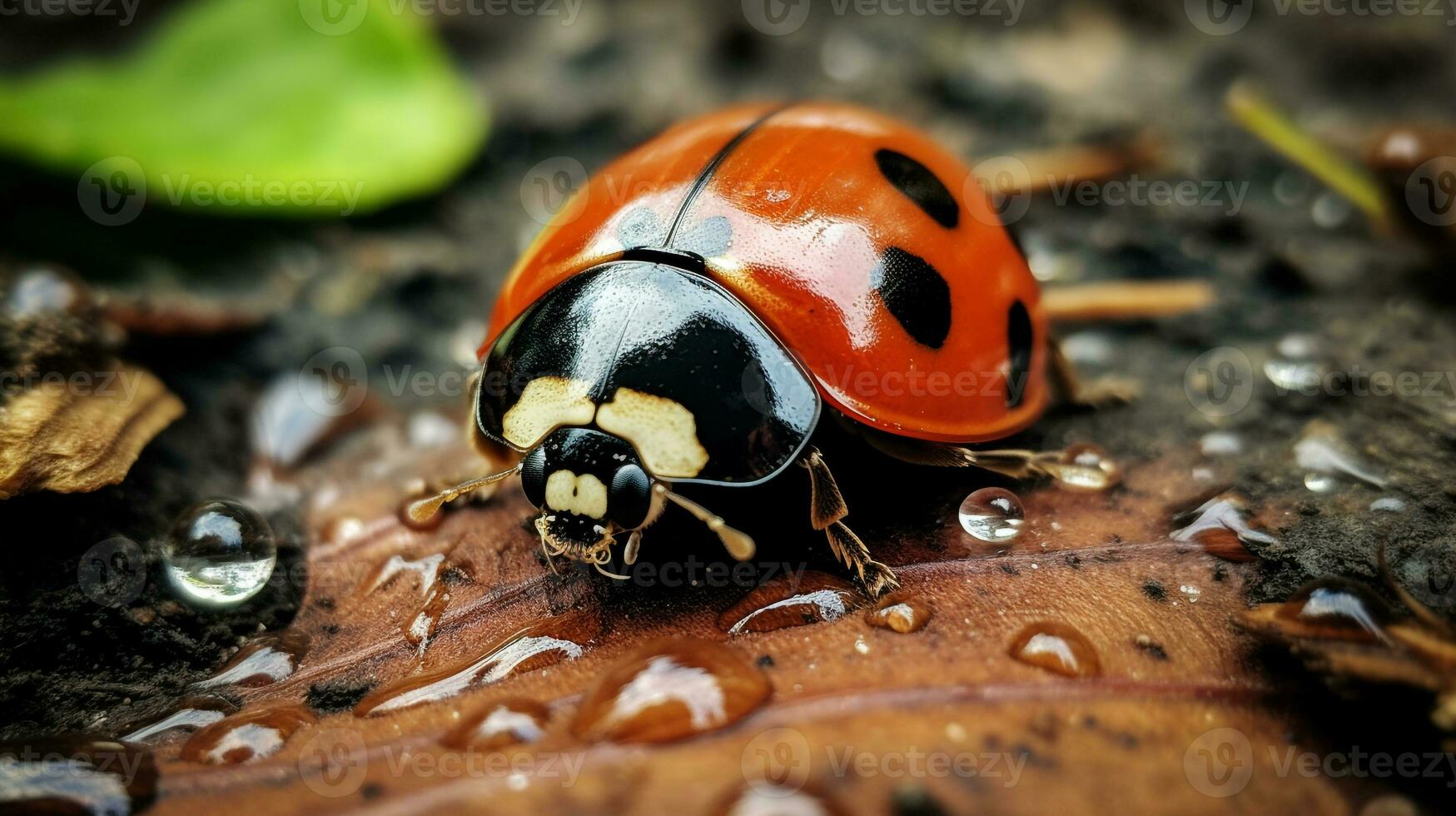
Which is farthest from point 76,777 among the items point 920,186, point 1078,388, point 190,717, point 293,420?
point 1078,388

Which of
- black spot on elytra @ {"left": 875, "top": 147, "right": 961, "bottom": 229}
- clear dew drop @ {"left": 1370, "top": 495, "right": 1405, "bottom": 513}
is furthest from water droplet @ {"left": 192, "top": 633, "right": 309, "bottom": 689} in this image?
clear dew drop @ {"left": 1370, "top": 495, "right": 1405, "bottom": 513}

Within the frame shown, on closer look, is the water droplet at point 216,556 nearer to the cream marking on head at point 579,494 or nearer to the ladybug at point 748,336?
the ladybug at point 748,336

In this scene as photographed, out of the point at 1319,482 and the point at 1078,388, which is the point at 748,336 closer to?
the point at 1078,388

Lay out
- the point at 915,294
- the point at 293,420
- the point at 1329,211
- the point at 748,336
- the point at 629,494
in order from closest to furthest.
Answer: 1. the point at 629,494
2. the point at 748,336
3. the point at 915,294
4. the point at 293,420
5. the point at 1329,211

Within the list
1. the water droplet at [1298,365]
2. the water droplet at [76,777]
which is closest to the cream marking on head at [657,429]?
the water droplet at [76,777]

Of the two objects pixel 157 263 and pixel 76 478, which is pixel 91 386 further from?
pixel 157 263

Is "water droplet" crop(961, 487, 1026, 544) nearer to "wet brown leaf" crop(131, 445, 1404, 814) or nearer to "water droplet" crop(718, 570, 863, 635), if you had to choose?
"wet brown leaf" crop(131, 445, 1404, 814)
